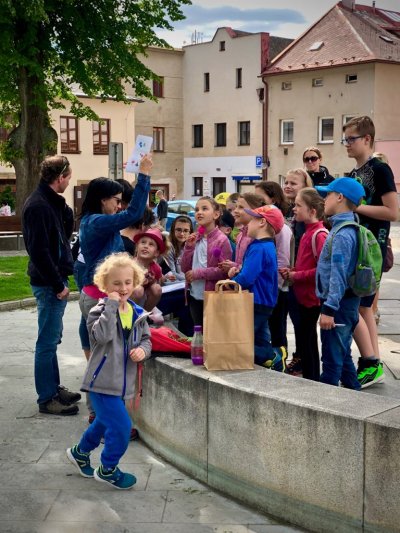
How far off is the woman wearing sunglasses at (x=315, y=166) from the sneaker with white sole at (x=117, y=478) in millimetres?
4637

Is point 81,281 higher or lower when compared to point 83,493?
higher

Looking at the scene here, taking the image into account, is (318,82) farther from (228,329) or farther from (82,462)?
(82,462)

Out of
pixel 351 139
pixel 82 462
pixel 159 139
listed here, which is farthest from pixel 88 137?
pixel 82 462

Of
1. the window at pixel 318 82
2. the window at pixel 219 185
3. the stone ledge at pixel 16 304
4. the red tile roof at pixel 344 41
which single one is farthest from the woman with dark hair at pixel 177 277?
the window at pixel 219 185

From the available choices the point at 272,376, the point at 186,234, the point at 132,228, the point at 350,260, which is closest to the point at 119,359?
the point at 272,376

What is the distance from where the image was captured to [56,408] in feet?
24.6

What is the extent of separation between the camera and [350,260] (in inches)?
259

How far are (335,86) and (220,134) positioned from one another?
10109 mm

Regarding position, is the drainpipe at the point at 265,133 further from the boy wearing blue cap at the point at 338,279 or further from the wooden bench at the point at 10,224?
the boy wearing blue cap at the point at 338,279

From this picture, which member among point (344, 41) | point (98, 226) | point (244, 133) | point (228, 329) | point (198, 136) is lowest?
point (228, 329)

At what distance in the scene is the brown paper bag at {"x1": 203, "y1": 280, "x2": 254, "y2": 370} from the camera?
5.70m

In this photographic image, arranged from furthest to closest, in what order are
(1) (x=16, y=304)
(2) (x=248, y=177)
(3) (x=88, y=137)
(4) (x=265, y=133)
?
(2) (x=248, y=177), (4) (x=265, y=133), (3) (x=88, y=137), (1) (x=16, y=304)

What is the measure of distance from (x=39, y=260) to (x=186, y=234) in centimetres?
250

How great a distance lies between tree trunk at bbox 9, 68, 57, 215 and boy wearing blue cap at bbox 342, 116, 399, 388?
19.9 m
